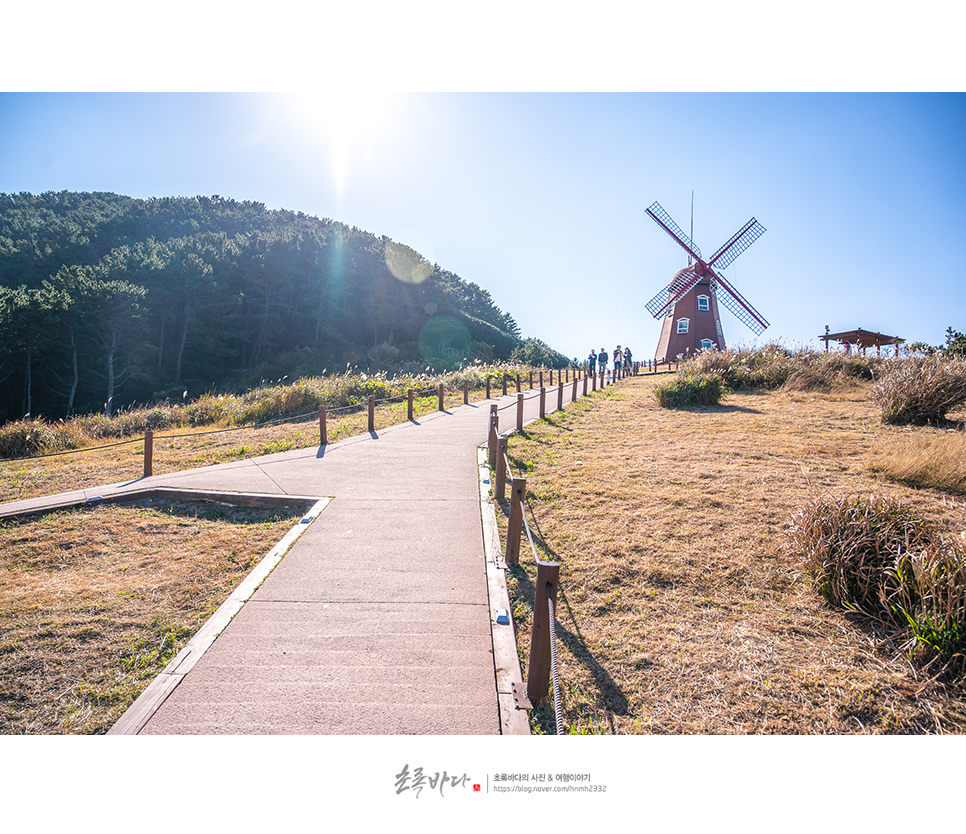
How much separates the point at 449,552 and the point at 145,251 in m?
53.4

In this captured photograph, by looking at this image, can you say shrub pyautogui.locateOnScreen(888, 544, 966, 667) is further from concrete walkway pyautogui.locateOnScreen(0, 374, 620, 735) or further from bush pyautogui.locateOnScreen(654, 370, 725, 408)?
bush pyautogui.locateOnScreen(654, 370, 725, 408)

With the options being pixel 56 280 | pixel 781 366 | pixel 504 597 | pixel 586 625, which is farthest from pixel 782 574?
pixel 56 280

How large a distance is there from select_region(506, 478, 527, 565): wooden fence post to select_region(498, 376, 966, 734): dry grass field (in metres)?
0.16

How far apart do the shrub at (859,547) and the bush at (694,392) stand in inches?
426

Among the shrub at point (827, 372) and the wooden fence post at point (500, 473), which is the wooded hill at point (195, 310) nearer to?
the shrub at point (827, 372)

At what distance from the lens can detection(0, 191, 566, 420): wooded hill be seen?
1421 inches

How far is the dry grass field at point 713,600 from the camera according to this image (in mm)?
3072

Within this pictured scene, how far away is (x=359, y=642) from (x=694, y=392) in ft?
46.1

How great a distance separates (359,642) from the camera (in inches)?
146

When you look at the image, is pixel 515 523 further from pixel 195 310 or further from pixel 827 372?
pixel 195 310

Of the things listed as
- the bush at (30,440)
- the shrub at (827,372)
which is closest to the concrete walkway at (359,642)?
the bush at (30,440)

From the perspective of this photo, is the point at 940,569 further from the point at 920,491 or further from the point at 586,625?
the point at 920,491

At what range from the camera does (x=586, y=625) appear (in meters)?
4.05

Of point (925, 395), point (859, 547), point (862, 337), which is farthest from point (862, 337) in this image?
point (859, 547)
